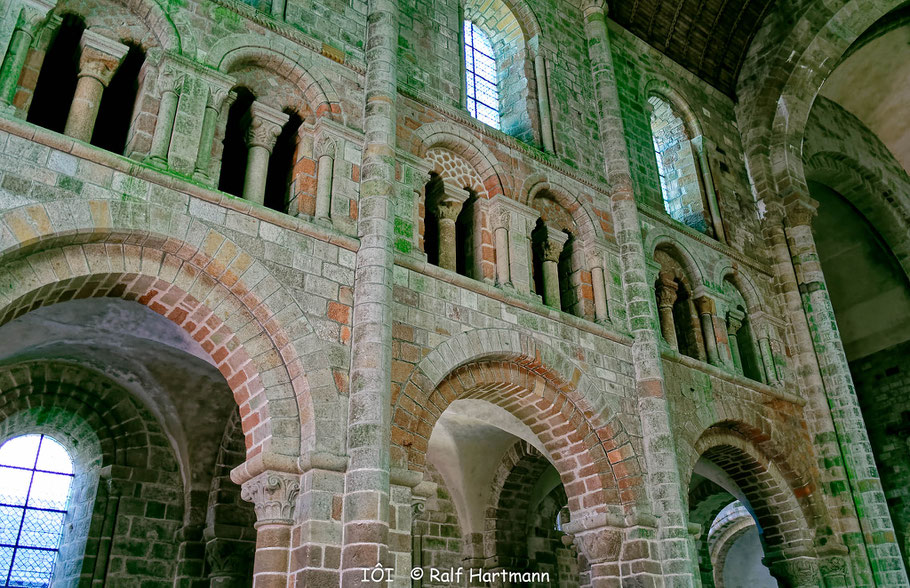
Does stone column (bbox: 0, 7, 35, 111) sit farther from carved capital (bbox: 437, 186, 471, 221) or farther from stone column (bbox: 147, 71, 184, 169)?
carved capital (bbox: 437, 186, 471, 221)

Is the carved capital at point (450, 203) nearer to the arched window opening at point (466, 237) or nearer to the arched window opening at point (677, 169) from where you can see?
the arched window opening at point (466, 237)

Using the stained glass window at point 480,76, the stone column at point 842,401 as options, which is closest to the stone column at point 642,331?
the stained glass window at point 480,76

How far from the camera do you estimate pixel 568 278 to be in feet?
30.6

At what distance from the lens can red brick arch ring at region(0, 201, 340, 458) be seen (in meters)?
5.62

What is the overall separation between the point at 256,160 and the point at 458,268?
2.65 metres

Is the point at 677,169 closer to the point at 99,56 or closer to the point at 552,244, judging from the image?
the point at 552,244

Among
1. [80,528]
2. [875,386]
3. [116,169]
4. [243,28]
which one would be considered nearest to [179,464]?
[80,528]

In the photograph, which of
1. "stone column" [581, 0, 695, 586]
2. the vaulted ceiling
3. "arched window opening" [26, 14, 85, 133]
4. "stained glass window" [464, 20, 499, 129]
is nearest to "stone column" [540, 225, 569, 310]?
"stone column" [581, 0, 695, 586]

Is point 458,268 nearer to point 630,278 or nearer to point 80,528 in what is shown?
point 630,278

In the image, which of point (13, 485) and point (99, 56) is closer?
point (99, 56)

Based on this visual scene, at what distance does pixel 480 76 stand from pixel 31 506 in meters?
7.53

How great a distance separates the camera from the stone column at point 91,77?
19.5 ft

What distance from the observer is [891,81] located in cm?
1510

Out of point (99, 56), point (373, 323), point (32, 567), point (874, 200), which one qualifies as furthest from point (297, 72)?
point (874, 200)
